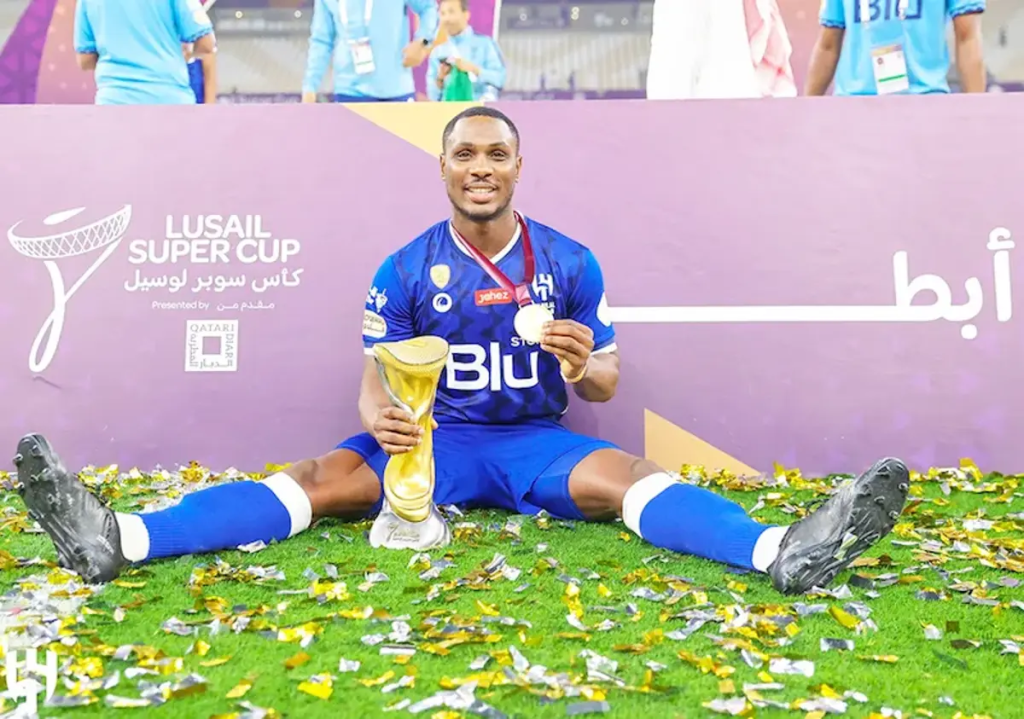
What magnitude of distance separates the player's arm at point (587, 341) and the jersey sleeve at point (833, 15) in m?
1.72

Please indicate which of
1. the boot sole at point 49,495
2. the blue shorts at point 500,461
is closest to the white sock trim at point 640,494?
the blue shorts at point 500,461

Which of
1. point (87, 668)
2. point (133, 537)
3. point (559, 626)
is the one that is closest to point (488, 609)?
point (559, 626)

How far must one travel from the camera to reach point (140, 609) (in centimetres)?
164

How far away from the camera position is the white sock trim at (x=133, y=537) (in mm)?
1835

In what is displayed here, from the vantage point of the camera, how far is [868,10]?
3432 mm

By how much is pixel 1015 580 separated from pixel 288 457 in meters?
2.14

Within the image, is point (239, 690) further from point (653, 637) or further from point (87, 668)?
point (653, 637)

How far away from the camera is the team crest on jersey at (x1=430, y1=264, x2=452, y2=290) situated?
246 cm

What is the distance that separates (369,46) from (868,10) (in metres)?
2.01

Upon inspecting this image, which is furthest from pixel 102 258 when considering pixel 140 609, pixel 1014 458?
pixel 1014 458

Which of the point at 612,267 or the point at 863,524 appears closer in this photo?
the point at 863,524

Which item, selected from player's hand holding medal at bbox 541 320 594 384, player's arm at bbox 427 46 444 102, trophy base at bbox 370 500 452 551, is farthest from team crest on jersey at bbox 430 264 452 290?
player's arm at bbox 427 46 444 102

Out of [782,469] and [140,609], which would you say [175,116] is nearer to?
[140,609]

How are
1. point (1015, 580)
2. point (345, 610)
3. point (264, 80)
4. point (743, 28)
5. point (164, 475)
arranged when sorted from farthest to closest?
point (264, 80)
point (743, 28)
point (164, 475)
point (1015, 580)
point (345, 610)
